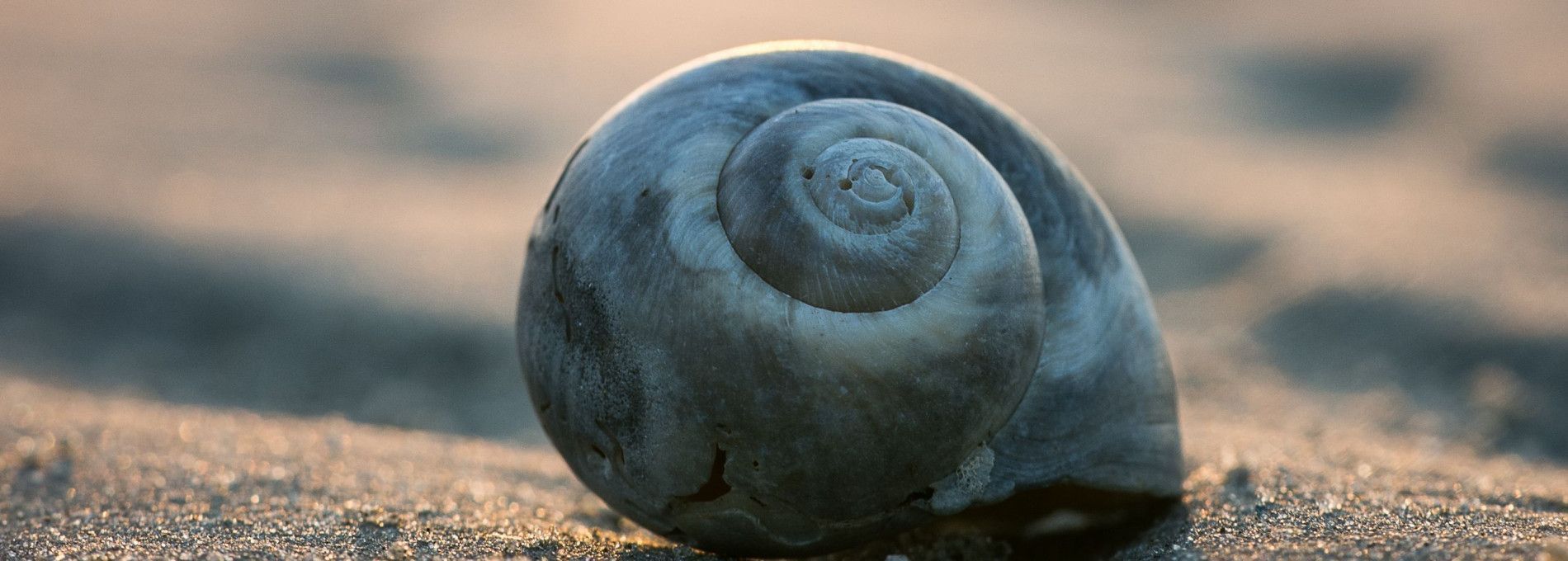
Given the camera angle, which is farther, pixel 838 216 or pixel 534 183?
pixel 534 183

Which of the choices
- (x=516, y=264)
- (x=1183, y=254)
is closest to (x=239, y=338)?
(x=516, y=264)

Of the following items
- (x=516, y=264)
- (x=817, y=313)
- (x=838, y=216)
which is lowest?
(x=817, y=313)

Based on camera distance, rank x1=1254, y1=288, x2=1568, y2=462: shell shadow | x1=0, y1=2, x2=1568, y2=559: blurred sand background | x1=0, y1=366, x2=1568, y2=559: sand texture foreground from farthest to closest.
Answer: x1=1254, y1=288, x2=1568, y2=462: shell shadow < x1=0, y1=2, x2=1568, y2=559: blurred sand background < x1=0, y1=366, x2=1568, y2=559: sand texture foreground

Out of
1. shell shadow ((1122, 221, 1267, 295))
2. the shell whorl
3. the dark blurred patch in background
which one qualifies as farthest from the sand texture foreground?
shell shadow ((1122, 221, 1267, 295))

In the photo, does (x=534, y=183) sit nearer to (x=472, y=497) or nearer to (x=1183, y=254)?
(x=1183, y=254)

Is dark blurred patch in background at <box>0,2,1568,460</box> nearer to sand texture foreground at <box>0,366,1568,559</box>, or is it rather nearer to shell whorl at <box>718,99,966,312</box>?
sand texture foreground at <box>0,366,1568,559</box>

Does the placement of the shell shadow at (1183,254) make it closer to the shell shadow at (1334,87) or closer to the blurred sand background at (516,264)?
the blurred sand background at (516,264)
